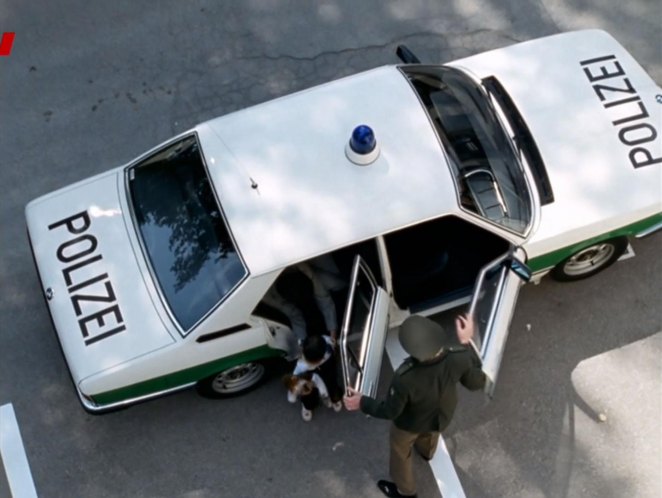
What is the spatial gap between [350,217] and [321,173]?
0.37m

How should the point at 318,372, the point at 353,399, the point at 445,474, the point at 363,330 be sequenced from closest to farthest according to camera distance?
the point at 353,399
the point at 363,330
the point at 318,372
the point at 445,474

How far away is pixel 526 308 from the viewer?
6.53 meters

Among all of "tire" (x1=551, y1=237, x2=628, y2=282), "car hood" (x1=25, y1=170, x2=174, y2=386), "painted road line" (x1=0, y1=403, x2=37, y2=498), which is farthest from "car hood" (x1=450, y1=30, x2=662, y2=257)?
"painted road line" (x1=0, y1=403, x2=37, y2=498)

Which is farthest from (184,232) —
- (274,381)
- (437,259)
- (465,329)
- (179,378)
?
(465,329)

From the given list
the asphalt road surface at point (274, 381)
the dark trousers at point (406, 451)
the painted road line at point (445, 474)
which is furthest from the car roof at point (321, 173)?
the painted road line at point (445, 474)

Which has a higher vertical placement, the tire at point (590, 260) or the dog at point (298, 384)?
the tire at point (590, 260)

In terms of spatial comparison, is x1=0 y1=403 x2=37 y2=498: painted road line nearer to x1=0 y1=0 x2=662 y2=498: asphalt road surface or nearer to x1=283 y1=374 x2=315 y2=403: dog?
x1=0 y1=0 x2=662 y2=498: asphalt road surface

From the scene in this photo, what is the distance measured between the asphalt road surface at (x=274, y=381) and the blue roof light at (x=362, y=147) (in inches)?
73.1

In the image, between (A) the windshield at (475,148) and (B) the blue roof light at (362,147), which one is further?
(A) the windshield at (475,148)

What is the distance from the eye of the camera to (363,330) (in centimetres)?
546

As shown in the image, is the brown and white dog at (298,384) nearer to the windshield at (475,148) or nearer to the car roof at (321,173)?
the car roof at (321,173)

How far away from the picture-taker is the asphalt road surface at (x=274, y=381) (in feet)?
19.5

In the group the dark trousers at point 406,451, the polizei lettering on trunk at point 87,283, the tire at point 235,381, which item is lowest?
the dark trousers at point 406,451

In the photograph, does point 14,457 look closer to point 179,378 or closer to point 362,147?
point 179,378
